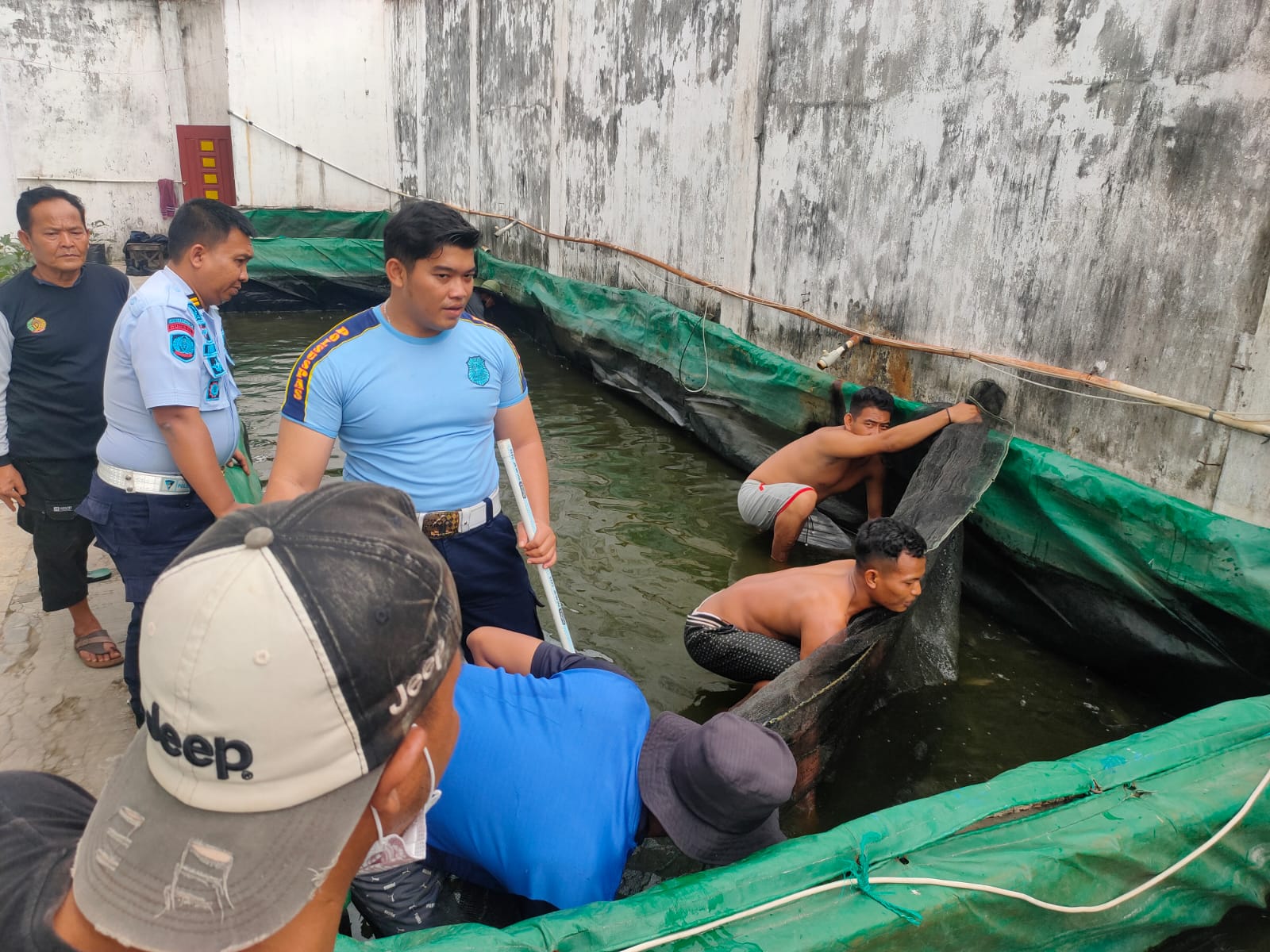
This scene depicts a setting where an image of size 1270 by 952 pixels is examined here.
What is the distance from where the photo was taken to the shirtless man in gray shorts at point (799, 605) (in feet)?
10.6

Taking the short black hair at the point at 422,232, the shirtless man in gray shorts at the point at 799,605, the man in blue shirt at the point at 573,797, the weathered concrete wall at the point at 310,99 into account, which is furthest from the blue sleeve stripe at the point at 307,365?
the weathered concrete wall at the point at 310,99

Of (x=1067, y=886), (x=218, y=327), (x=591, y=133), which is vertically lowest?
(x=1067, y=886)

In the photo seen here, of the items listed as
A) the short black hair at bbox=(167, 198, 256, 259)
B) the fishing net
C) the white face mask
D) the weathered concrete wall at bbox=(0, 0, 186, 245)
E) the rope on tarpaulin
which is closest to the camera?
the white face mask

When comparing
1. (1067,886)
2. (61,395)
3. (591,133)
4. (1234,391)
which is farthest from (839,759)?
(591,133)

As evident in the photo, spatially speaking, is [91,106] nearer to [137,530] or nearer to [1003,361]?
[137,530]

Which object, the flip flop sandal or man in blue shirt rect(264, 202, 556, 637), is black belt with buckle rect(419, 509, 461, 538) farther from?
the flip flop sandal

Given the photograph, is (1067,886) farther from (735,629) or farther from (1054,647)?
(1054,647)

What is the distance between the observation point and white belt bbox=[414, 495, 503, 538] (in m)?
2.68

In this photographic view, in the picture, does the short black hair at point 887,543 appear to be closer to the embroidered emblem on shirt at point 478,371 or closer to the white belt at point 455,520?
the white belt at point 455,520

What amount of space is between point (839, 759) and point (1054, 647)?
153 cm

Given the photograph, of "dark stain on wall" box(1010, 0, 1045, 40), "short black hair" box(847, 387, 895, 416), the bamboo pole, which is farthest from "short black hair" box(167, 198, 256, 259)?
"dark stain on wall" box(1010, 0, 1045, 40)

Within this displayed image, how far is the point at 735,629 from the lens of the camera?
364cm

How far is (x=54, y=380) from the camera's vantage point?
3.27m

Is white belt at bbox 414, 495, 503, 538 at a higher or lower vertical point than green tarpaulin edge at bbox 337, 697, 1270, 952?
higher
